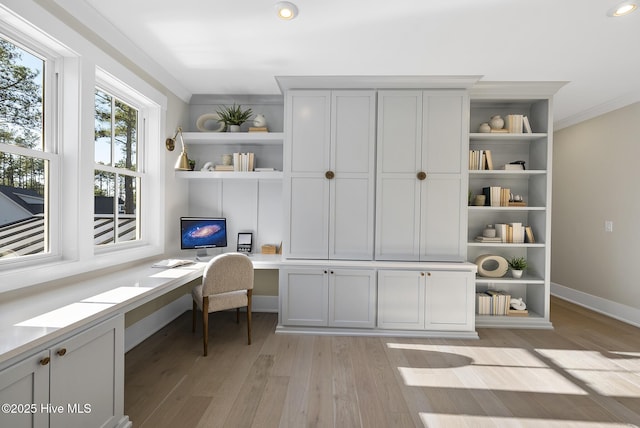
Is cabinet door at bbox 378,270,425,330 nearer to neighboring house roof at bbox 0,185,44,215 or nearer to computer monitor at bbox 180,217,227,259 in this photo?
computer monitor at bbox 180,217,227,259

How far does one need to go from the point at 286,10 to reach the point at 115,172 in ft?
6.33

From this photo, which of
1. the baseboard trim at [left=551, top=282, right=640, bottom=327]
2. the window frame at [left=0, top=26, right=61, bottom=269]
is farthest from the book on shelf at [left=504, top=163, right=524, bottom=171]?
the window frame at [left=0, top=26, right=61, bottom=269]

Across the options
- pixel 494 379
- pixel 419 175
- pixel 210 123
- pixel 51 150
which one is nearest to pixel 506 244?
pixel 419 175

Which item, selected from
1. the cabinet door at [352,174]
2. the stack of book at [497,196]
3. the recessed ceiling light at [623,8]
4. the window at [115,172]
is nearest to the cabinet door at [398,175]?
the cabinet door at [352,174]

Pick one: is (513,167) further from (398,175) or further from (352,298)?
(352,298)

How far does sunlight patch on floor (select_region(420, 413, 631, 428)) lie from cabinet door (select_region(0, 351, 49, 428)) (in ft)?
6.17

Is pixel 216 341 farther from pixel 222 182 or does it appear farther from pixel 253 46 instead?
pixel 253 46

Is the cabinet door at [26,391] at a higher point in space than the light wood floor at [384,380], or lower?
higher

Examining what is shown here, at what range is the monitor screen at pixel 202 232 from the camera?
3.13 m

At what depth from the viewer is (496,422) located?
177 cm

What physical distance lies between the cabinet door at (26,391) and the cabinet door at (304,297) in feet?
6.34

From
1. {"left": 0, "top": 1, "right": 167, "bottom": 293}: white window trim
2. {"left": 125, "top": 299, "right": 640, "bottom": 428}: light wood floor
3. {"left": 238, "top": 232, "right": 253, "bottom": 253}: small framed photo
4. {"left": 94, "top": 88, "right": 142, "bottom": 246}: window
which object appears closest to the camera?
{"left": 0, "top": 1, "right": 167, "bottom": 293}: white window trim

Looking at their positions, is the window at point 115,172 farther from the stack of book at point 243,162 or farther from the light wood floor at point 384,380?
the light wood floor at point 384,380

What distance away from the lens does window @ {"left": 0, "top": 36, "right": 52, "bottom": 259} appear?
5.69 feet
